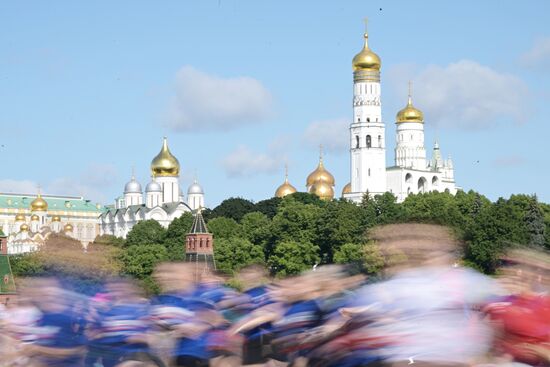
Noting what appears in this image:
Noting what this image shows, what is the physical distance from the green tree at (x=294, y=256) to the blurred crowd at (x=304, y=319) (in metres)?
63.9

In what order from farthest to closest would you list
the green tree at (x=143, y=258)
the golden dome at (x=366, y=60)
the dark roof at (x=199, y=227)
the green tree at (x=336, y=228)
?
the golden dome at (x=366, y=60) < the dark roof at (x=199, y=227) < the green tree at (x=336, y=228) < the green tree at (x=143, y=258)

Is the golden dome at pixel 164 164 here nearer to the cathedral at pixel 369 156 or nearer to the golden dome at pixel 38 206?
the cathedral at pixel 369 156

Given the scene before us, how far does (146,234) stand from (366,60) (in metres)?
27.3

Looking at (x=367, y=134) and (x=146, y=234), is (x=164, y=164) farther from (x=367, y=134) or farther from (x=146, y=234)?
(x=146, y=234)

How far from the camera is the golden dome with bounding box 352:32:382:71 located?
120 m

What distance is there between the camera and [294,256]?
8156 centimetres

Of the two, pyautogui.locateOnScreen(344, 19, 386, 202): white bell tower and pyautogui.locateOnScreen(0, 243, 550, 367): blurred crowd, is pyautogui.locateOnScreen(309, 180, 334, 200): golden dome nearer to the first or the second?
pyautogui.locateOnScreen(344, 19, 386, 202): white bell tower

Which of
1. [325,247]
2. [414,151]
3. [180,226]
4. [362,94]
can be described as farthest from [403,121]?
[325,247]

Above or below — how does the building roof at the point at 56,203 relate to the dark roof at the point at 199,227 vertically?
above

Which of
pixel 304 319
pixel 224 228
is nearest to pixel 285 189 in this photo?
pixel 224 228

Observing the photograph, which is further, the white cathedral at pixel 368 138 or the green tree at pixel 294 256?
the white cathedral at pixel 368 138

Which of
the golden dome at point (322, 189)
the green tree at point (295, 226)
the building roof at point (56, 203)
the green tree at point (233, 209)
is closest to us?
the green tree at point (295, 226)

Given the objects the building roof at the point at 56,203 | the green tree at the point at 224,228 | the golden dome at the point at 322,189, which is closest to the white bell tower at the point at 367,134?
the golden dome at the point at 322,189

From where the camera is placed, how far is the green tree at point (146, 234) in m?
106
